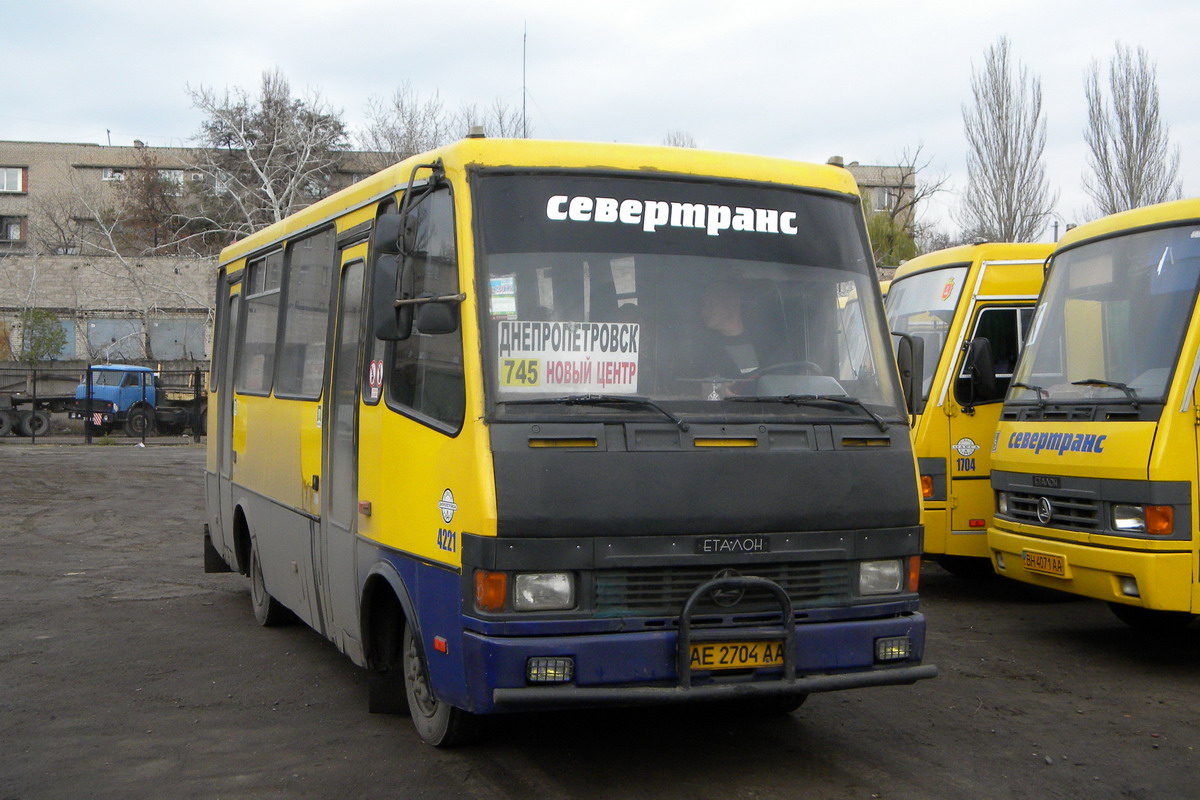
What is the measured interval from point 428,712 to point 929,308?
6699mm

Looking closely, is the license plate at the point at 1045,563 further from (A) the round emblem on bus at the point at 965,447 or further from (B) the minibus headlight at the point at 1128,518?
(A) the round emblem on bus at the point at 965,447

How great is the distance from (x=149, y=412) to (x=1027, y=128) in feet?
89.2

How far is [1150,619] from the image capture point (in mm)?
8883

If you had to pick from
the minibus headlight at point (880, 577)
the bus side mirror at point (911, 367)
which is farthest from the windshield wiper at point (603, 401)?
the bus side mirror at point (911, 367)

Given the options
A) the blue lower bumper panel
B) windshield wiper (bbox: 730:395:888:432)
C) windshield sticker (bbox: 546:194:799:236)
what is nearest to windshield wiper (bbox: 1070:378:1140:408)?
windshield wiper (bbox: 730:395:888:432)

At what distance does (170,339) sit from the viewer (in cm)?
4903

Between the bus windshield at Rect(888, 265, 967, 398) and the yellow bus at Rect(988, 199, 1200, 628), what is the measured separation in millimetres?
1339

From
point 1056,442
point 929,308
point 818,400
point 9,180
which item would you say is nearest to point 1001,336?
point 929,308

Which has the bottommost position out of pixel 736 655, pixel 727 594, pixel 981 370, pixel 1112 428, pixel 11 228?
pixel 736 655

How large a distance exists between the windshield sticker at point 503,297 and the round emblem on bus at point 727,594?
1403 millimetres

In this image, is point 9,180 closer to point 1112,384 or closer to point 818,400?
point 1112,384

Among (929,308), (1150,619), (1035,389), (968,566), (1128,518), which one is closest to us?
(1128,518)

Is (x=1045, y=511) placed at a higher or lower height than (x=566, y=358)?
lower

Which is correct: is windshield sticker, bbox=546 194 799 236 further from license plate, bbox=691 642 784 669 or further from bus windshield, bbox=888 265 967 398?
bus windshield, bbox=888 265 967 398
